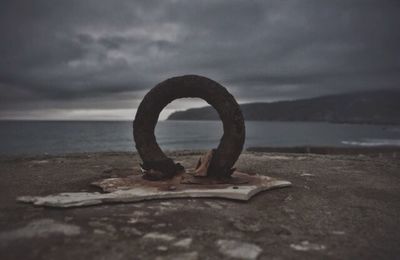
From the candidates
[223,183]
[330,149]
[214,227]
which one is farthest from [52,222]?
[330,149]

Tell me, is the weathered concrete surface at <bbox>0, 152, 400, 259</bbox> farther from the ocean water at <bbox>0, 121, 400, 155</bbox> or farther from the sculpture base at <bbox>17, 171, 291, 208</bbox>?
the ocean water at <bbox>0, 121, 400, 155</bbox>

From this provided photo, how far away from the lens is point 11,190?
5449 millimetres

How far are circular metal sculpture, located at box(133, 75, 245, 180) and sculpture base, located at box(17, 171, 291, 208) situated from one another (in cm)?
29

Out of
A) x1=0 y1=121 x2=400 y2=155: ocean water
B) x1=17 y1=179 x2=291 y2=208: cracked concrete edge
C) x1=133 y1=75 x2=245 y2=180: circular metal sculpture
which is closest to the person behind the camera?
x1=17 y1=179 x2=291 y2=208: cracked concrete edge

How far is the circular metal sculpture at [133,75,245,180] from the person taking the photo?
6.25 meters

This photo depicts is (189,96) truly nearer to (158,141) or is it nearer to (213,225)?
(213,225)

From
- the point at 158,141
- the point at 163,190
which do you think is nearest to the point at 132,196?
the point at 163,190

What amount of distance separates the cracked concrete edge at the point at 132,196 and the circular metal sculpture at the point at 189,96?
2.90 ft

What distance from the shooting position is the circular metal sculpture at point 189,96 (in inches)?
246

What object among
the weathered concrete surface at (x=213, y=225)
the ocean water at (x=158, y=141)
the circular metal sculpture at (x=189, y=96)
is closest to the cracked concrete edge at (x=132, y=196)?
the weathered concrete surface at (x=213, y=225)

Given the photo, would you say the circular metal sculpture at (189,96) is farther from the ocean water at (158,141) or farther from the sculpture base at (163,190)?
the ocean water at (158,141)

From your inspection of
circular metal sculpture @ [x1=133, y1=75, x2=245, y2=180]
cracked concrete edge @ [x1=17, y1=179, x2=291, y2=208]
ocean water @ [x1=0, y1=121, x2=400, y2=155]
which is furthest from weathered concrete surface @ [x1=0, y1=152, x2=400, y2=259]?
ocean water @ [x1=0, y1=121, x2=400, y2=155]

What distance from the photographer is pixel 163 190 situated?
5219 mm

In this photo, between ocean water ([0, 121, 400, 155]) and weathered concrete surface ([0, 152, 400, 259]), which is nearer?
weathered concrete surface ([0, 152, 400, 259])
